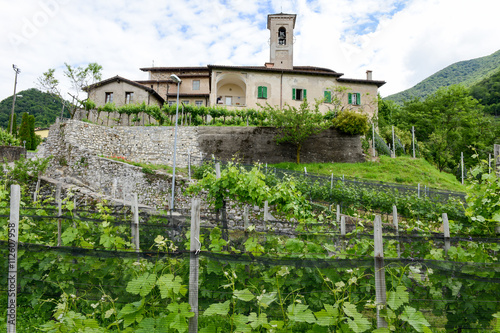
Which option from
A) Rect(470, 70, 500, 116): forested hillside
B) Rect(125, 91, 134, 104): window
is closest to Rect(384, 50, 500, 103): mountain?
Rect(470, 70, 500, 116): forested hillside

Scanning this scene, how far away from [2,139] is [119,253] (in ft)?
93.7

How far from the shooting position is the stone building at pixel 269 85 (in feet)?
83.3

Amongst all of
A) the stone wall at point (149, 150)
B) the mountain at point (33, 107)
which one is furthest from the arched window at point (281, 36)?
the mountain at point (33, 107)

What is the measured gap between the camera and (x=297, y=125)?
64.4 ft

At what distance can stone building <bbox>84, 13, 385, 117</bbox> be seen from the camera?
2539 centimetres

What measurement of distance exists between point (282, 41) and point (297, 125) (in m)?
13.9

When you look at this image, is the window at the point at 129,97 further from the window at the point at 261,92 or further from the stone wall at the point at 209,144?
the window at the point at 261,92

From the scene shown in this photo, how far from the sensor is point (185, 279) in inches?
113

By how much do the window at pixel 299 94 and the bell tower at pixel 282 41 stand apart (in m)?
4.41

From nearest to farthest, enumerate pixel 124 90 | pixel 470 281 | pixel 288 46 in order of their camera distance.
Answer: pixel 470 281 < pixel 124 90 < pixel 288 46

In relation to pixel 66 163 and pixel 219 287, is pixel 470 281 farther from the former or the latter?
pixel 66 163

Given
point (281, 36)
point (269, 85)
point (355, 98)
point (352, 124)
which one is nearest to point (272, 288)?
point (352, 124)

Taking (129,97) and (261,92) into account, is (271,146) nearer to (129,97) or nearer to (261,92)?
(261,92)

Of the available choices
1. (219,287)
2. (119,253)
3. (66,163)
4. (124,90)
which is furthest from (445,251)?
(124,90)
